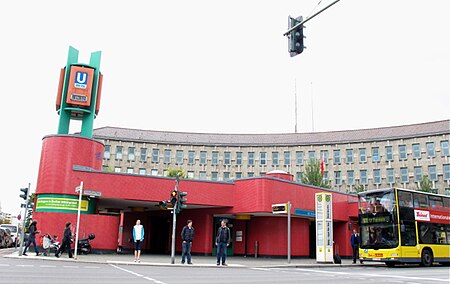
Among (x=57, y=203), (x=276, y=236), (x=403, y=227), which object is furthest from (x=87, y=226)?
(x=403, y=227)

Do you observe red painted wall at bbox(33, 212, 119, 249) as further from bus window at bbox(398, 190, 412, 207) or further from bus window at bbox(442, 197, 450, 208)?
bus window at bbox(442, 197, 450, 208)

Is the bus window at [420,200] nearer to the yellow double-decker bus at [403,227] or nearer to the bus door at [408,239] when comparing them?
the yellow double-decker bus at [403,227]

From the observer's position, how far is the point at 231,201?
2864cm

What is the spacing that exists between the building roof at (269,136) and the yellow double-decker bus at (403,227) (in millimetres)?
38822

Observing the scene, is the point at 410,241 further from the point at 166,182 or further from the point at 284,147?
the point at 284,147

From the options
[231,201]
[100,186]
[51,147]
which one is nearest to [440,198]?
[231,201]

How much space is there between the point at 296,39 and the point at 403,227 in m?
15.5

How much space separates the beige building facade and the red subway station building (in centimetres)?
3054

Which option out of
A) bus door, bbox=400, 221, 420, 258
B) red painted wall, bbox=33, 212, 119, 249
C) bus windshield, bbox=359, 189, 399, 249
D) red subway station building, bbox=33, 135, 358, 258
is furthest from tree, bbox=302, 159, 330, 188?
red painted wall, bbox=33, 212, 119, 249

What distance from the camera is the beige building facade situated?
6128cm

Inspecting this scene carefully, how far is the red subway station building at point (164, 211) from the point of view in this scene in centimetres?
2461

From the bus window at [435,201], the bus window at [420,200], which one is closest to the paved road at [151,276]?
the bus window at [420,200]

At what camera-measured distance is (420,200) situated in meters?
24.7

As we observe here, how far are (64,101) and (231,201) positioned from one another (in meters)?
12.2
